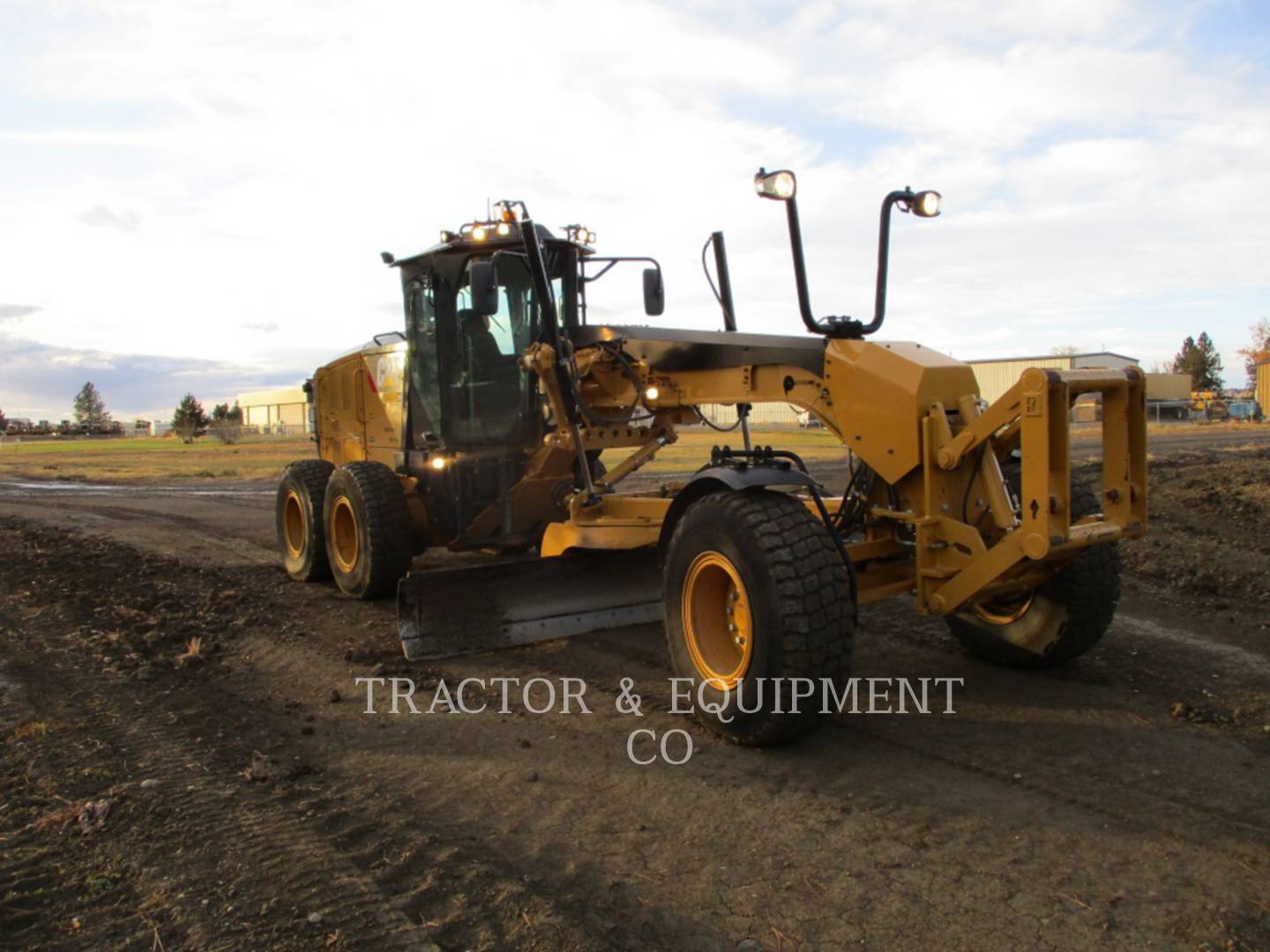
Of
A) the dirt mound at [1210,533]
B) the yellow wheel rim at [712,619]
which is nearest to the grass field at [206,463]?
the dirt mound at [1210,533]

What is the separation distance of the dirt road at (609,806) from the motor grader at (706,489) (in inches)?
16.7

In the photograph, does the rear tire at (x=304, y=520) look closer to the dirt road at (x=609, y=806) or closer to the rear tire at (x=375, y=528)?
the rear tire at (x=375, y=528)

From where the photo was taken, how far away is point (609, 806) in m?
3.86

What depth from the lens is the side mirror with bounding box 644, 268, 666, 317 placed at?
7008mm

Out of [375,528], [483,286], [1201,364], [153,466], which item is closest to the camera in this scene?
[483,286]

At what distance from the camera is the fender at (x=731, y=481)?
4586 mm

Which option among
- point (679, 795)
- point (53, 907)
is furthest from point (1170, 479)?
point (53, 907)

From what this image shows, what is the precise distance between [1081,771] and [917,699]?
1105 millimetres

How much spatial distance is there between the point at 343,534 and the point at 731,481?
15.8 feet

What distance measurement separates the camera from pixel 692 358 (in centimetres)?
587

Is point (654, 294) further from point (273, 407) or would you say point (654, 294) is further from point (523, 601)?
point (273, 407)

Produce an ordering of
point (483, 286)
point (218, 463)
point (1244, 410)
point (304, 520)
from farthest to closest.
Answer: point (1244, 410)
point (218, 463)
point (304, 520)
point (483, 286)

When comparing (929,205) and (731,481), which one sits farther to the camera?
(929,205)

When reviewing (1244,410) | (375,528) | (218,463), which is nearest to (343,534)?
(375,528)
